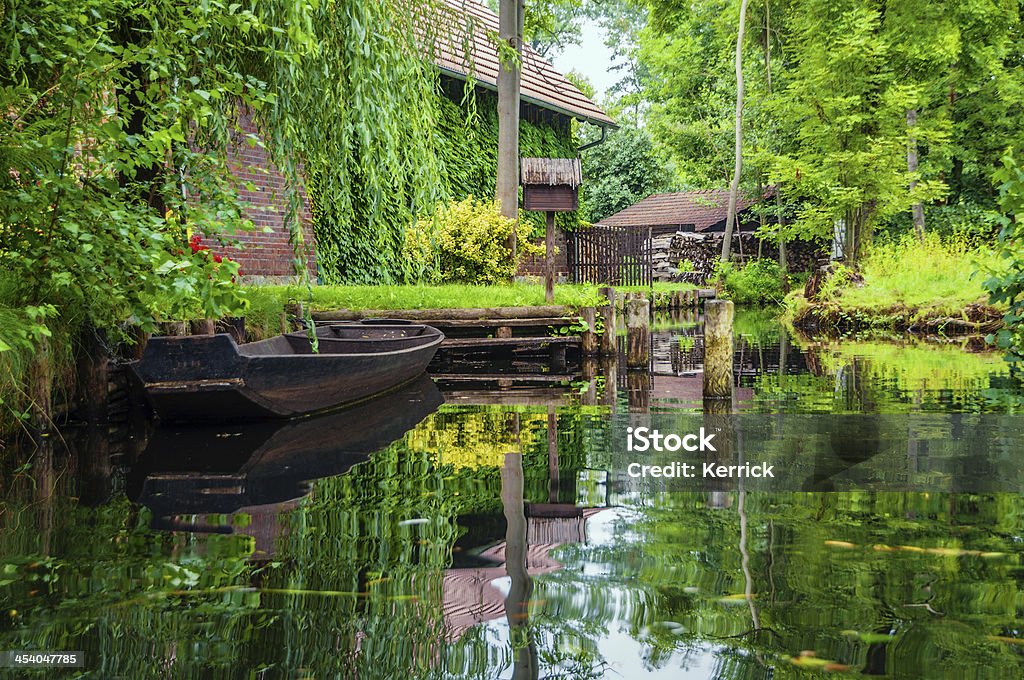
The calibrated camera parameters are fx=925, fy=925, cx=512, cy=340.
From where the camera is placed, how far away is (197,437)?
7277 millimetres

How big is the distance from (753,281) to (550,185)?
17070mm

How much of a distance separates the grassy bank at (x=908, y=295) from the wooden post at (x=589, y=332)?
710cm

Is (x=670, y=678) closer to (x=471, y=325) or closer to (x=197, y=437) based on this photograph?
(x=197, y=437)

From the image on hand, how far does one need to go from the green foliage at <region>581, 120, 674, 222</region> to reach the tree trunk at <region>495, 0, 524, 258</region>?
25.8 metres

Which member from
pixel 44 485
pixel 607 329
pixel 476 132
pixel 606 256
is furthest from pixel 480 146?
pixel 44 485

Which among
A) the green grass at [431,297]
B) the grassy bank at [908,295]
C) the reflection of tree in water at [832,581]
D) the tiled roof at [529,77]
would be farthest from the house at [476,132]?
the reflection of tree in water at [832,581]

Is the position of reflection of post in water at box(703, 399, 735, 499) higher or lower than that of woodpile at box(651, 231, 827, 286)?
lower

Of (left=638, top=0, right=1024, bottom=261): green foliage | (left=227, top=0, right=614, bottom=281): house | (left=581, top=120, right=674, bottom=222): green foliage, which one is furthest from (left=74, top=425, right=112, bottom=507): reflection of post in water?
(left=581, top=120, right=674, bottom=222): green foliage

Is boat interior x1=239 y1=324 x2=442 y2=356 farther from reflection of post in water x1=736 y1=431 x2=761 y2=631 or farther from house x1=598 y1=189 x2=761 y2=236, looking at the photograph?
house x1=598 y1=189 x2=761 y2=236

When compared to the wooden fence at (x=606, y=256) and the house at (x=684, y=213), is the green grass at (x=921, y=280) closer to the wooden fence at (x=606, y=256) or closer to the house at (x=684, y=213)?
the wooden fence at (x=606, y=256)

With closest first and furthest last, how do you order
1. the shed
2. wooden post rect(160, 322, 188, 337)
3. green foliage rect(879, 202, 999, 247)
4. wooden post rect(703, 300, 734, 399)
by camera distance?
1. wooden post rect(160, 322, 188, 337)
2. wooden post rect(703, 300, 734, 399)
3. the shed
4. green foliage rect(879, 202, 999, 247)

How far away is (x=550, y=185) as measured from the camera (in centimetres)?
1322

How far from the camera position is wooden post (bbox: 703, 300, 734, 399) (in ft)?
28.8

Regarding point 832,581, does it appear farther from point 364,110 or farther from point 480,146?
point 480,146
